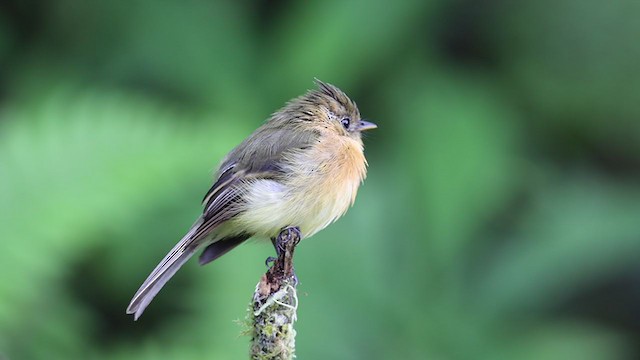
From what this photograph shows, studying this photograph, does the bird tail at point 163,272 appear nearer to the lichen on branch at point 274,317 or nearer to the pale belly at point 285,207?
the pale belly at point 285,207

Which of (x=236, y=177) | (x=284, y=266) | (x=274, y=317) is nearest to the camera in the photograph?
(x=274, y=317)

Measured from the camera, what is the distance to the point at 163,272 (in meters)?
4.07

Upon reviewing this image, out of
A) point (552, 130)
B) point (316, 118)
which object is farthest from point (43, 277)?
point (552, 130)

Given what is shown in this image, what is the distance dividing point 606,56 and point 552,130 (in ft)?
2.26

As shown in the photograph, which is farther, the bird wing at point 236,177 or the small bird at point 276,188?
the small bird at point 276,188

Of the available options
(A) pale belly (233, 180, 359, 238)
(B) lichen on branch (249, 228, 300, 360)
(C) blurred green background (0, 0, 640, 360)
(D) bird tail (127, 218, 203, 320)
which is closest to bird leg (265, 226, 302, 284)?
(B) lichen on branch (249, 228, 300, 360)

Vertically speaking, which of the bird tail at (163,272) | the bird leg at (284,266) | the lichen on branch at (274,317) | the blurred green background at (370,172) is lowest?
the lichen on branch at (274,317)

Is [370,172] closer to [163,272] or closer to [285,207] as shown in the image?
[285,207]

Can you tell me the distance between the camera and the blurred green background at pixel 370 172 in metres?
5.61

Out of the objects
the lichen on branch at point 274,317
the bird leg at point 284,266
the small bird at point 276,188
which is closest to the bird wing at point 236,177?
the small bird at point 276,188

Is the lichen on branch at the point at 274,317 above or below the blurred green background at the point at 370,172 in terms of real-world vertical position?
below

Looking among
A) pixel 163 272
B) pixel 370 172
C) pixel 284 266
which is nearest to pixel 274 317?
pixel 284 266

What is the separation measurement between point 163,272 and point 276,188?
2.28 feet

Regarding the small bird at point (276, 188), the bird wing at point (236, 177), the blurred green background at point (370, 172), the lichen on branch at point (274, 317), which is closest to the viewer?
the lichen on branch at point (274, 317)
